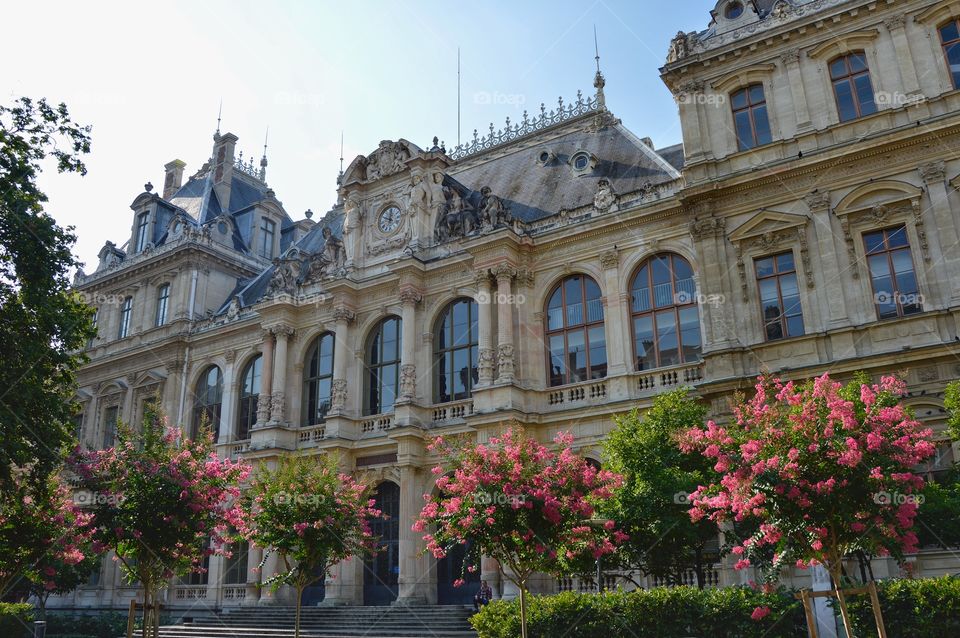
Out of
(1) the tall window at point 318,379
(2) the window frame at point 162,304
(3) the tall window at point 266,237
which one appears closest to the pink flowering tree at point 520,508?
(1) the tall window at point 318,379

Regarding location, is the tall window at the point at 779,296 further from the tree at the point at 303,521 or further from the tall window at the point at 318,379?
the tall window at the point at 318,379

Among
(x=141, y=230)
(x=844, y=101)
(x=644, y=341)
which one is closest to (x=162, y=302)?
(x=141, y=230)

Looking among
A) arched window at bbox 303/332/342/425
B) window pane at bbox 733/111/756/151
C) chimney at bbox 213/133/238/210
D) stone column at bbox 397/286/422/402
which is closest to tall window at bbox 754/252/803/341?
window pane at bbox 733/111/756/151

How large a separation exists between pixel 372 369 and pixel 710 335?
12164 mm

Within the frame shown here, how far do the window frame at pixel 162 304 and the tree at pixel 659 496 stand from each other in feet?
79.2

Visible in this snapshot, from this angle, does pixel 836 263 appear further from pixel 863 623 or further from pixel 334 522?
pixel 334 522

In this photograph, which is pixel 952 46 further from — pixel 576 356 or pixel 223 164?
pixel 223 164

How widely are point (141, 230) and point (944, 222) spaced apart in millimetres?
33342

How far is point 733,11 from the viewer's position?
23.1 metres

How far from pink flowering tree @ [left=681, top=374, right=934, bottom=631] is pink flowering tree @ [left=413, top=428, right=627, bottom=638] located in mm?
3034

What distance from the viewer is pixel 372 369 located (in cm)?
2780

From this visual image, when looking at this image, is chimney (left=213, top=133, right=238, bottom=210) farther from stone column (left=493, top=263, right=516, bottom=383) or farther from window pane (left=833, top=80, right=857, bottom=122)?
window pane (left=833, top=80, right=857, bottom=122)

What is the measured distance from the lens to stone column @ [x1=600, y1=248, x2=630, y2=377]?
22.4 metres

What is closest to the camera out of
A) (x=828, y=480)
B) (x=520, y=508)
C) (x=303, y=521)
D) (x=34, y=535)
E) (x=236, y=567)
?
(x=828, y=480)
